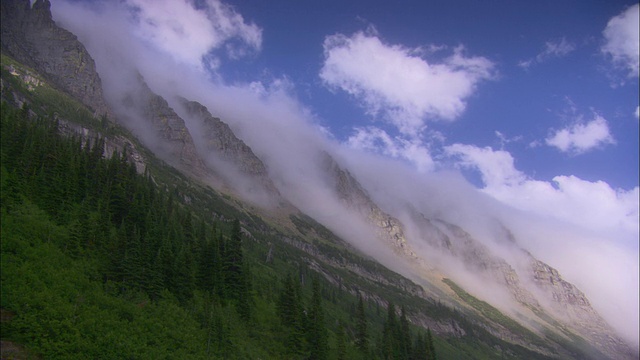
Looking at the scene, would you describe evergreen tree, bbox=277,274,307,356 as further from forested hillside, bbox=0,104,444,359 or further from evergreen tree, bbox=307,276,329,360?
evergreen tree, bbox=307,276,329,360

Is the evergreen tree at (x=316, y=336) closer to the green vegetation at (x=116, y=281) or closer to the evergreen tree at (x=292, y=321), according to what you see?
the green vegetation at (x=116, y=281)

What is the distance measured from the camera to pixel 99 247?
230 feet

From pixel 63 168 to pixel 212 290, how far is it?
40722mm

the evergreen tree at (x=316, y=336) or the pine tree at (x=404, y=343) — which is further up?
the pine tree at (x=404, y=343)

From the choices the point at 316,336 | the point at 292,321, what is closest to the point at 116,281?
the point at 292,321

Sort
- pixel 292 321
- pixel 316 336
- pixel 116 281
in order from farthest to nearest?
pixel 292 321
pixel 316 336
pixel 116 281

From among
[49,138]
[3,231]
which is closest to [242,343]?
[3,231]

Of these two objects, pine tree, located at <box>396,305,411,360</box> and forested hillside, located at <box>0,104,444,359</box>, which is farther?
pine tree, located at <box>396,305,411,360</box>

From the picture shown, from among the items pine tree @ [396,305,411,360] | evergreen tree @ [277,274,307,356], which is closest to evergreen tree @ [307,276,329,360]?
evergreen tree @ [277,274,307,356]

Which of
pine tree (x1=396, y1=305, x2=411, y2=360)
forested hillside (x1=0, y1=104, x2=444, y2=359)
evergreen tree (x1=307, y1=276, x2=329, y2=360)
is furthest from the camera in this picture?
pine tree (x1=396, y1=305, x2=411, y2=360)

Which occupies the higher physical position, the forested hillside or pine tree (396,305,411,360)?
pine tree (396,305,411,360)

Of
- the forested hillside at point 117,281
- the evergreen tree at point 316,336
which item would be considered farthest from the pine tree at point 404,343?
the evergreen tree at point 316,336

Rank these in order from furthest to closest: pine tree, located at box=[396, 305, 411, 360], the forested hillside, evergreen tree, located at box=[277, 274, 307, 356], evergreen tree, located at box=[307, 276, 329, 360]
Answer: pine tree, located at box=[396, 305, 411, 360], evergreen tree, located at box=[307, 276, 329, 360], evergreen tree, located at box=[277, 274, 307, 356], the forested hillside

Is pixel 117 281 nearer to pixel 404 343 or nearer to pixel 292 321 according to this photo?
pixel 292 321
